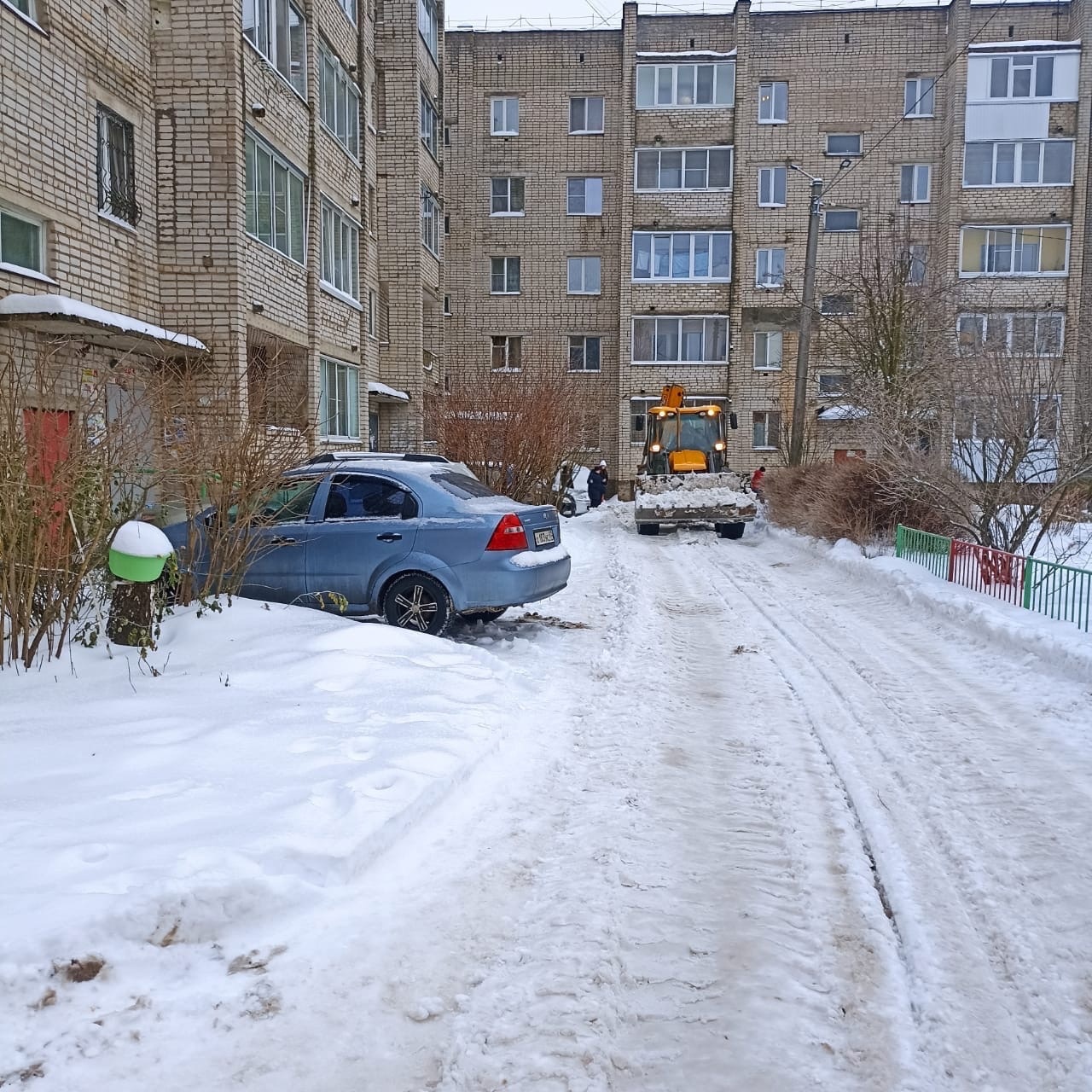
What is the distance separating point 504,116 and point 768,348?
14.0 metres

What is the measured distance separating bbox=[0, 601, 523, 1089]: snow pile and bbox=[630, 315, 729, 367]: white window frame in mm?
32585

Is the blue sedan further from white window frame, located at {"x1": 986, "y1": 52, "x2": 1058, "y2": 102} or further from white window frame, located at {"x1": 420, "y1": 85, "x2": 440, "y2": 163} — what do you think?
white window frame, located at {"x1": 986, "y1": 52, "x2": 1058, "y2": 102}

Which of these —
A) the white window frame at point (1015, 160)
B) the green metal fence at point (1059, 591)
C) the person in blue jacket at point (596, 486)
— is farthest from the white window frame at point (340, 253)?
the white window frame at point (1015, 160)

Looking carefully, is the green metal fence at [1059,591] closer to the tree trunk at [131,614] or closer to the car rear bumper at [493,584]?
the car rear bumper at [493,584]

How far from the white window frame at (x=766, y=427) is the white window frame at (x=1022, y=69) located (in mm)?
13605

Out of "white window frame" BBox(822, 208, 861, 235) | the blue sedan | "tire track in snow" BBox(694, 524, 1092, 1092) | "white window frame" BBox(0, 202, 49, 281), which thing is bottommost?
"tire track in snow" BBox(694, 524, 1092, 1092)

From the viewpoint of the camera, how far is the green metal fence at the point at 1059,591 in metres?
8.95

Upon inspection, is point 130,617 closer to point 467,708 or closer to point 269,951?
point 467,708

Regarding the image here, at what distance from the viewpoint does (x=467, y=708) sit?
21.3ft

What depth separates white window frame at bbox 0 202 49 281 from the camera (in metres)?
11.6

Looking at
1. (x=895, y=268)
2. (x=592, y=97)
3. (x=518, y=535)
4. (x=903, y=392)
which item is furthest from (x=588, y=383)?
(x=518, y=535)

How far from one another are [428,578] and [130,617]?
2656 millimetres

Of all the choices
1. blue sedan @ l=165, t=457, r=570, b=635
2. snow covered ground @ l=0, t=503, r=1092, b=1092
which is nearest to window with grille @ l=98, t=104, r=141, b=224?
blue sedan @ l=165, t=457, r=570, b=635

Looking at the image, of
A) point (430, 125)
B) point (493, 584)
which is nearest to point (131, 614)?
point (493, 584)
